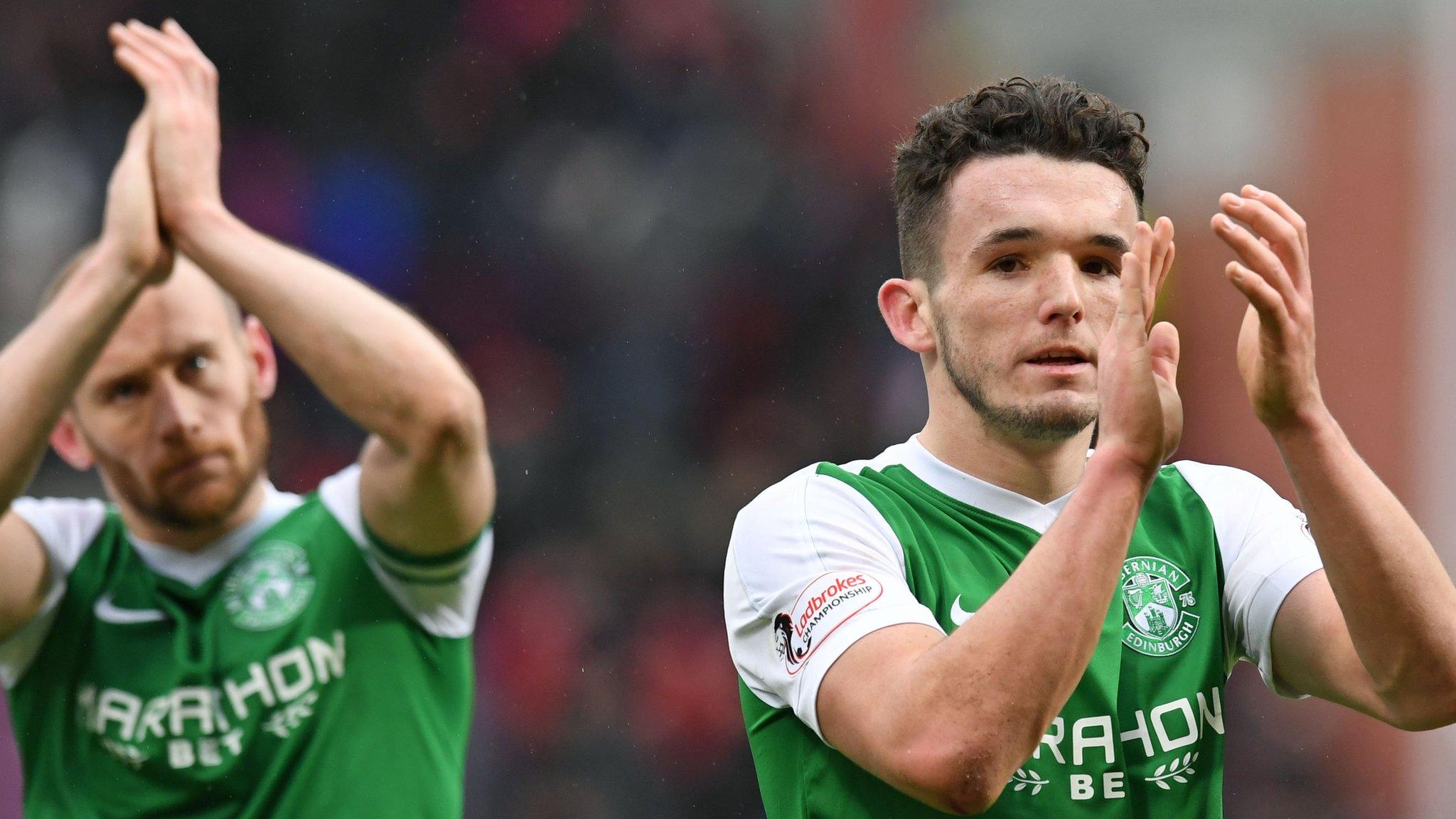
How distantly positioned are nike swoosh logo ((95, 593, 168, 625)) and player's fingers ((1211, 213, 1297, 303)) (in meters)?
1.59

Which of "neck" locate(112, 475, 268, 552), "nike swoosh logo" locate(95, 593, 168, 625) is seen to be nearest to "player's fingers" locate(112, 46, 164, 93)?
"neck" locate(112, 475, 268, 552)

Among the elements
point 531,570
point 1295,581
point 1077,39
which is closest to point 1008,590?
point 1295,581

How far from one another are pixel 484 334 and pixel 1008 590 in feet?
10.7

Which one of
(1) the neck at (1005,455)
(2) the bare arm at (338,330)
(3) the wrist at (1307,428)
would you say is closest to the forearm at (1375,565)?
(3) the wrist at (1307,428)

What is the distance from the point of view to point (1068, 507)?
1752 millimetres

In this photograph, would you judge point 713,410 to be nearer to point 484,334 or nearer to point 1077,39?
point 484,334

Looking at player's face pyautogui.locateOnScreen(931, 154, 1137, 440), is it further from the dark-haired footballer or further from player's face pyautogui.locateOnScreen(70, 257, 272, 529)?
player's face pyautogui.locateOnScreen(70, 257, 272, 529)

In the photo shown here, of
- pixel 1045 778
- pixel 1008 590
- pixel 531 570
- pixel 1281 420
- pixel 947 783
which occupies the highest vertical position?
pixel 1281 420

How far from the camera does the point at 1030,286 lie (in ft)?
6.82

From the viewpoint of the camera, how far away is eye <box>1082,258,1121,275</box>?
2133 mm

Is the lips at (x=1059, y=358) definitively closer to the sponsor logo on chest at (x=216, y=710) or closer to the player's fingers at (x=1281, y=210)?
the player's fingers at (x=1281, y=210)

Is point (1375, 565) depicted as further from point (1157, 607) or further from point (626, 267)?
point (626, 267)

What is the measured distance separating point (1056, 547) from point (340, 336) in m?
1.02

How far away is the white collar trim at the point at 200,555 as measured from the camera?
2.22 metres
